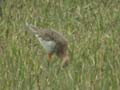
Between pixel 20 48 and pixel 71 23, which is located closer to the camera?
pixel 20 48

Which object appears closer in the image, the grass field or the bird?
the grass field

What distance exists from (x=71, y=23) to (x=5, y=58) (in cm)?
194

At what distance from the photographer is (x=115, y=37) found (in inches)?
314

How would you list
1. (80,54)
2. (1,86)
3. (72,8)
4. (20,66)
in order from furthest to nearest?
(72,8) < (80,54) < (20,66) < (1,86)

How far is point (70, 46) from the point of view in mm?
7602

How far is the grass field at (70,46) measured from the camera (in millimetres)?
6379

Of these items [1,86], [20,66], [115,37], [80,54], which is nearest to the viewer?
[1,86]

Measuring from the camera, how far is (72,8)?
31.5ft

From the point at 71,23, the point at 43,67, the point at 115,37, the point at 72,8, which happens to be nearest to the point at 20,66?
the point at 43,67

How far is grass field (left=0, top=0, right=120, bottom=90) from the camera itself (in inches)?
251

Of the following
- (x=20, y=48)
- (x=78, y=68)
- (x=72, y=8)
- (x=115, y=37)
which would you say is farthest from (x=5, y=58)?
(x=72, y=8)

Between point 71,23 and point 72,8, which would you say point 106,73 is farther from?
point 72,8

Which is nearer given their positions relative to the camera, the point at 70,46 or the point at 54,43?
the point at 54,43

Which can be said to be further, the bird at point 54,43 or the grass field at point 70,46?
the bird at point 54,43
